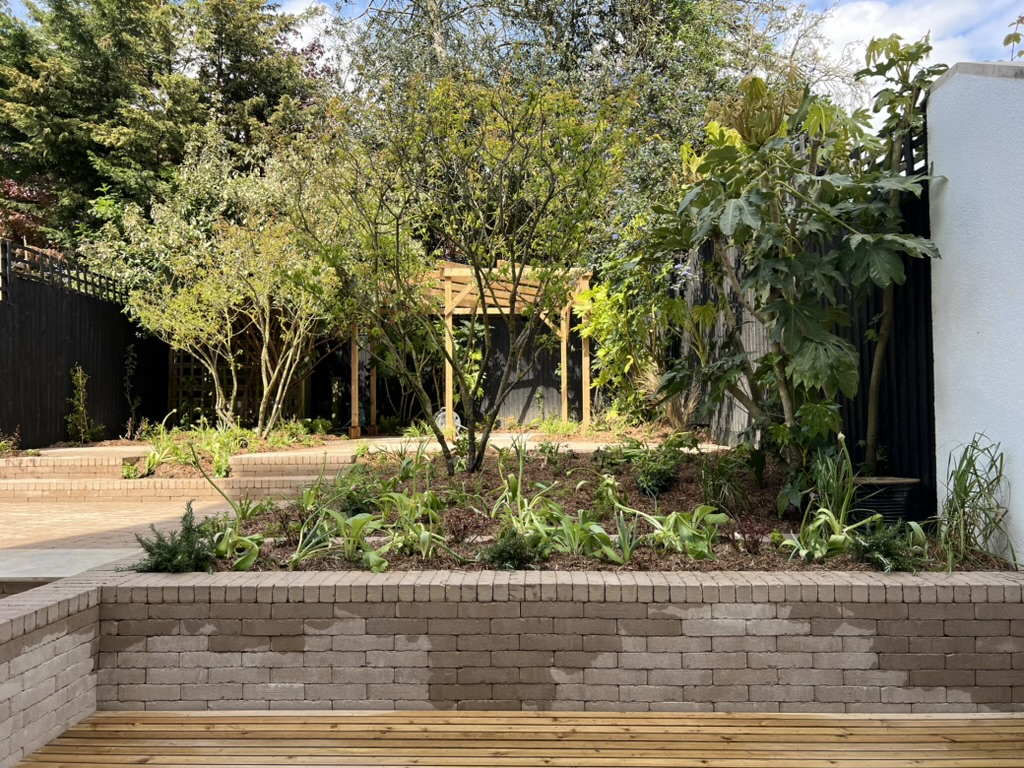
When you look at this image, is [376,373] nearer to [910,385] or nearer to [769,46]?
[769,46]

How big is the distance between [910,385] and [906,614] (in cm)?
177

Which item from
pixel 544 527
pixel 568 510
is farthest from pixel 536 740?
pixel 568 510

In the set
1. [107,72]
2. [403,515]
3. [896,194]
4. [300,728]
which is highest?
[107,72]

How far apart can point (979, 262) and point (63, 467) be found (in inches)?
330

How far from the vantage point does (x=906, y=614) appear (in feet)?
9.72

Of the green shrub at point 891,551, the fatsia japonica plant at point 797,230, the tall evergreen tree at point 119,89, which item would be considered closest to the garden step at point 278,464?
the fatsia japonica plant at point 797,230

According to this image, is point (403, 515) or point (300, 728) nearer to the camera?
point (300, 728)

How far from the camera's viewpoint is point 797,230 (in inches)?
174

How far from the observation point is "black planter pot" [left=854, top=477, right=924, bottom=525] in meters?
4.11

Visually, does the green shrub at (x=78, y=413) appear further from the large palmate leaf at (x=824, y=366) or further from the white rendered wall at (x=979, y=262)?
the white rendered wall at (x=979, y=262)

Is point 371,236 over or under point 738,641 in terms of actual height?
over

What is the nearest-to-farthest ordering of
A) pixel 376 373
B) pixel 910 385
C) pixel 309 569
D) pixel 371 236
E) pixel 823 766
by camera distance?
pixel 823 766, pixel 309 569, pixel 910 385, pixel 371 236, pixel 376 373

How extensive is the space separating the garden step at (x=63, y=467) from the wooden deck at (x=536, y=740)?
606 cm

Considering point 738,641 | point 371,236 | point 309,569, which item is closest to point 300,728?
point 309,569
